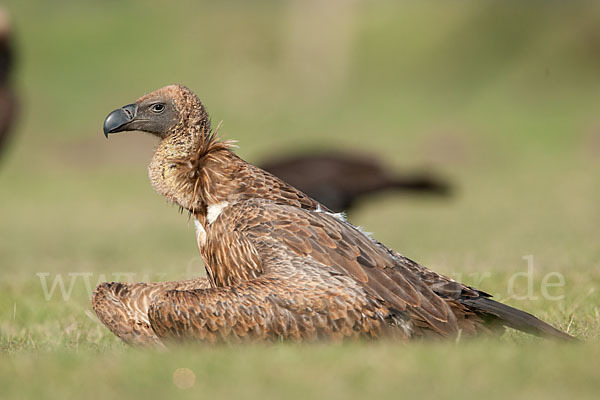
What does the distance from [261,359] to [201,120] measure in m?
1.93

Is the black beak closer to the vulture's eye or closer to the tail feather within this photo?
the vulture's eye

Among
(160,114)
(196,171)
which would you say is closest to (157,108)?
(160,114)

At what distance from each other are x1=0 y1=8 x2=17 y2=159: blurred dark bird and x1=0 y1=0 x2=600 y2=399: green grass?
1.69 metres


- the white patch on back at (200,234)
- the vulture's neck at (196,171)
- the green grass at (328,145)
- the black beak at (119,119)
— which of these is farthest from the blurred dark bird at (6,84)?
the white patch on back at (200,234)

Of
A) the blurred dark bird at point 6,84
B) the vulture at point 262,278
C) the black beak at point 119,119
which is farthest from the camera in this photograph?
the blurred dark bird at point 6,84

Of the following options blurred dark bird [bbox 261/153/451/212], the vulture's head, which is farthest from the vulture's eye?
blurred dark bird [bbox 261/153/451/212]

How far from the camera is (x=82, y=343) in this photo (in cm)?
531

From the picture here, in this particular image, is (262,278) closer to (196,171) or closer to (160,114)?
(196,171)

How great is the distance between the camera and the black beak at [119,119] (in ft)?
17.1

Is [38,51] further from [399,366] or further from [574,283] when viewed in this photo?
[399,366]

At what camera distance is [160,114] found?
529cm

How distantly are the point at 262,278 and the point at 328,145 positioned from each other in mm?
16964

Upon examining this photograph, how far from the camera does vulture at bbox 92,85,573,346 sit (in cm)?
434

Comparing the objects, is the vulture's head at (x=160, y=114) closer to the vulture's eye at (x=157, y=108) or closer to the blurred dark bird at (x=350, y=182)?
the vulture's eye at (x=157, y=108)
